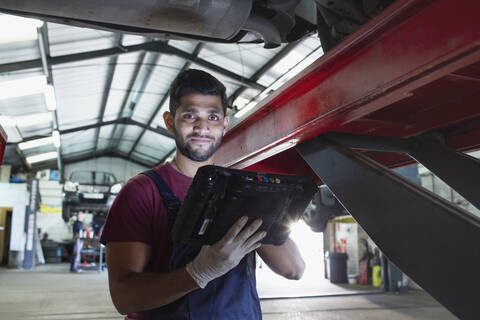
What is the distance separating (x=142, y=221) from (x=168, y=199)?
112 millimetres

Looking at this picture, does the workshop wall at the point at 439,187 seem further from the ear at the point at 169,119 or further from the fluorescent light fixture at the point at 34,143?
the fluorescent light fixture at the point at 34,143

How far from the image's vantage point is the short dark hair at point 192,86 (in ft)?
4.81

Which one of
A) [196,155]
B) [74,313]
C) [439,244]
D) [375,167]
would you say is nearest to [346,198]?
[375,167]

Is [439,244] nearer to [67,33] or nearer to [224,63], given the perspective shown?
[67,33]

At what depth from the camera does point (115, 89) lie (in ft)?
38.4

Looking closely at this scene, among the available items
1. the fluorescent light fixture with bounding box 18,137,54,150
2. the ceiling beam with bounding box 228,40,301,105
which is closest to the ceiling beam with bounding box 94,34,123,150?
the fluorescent light fixture with bounding box 18,137,54,150

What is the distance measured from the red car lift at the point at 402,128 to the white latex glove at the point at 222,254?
369 millimetres

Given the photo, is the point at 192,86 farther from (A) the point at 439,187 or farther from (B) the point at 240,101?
(B) the point at 240,101

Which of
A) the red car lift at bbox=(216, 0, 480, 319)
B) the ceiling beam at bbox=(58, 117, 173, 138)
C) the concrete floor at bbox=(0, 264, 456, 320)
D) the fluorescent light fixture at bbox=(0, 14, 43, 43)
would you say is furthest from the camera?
the ceiling beam at bbox=(58, 117, 173, 138)

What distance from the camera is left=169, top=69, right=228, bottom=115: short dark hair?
147 centimetres

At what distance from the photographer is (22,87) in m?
8.70

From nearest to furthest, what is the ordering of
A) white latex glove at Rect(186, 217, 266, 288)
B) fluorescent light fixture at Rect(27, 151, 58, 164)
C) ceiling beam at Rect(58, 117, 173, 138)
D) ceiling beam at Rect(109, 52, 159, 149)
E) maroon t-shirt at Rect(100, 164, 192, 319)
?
white latex glove at Rect(186, 217, 266, 288), maroon t-shirt at Rect(100, 164, 192, 319), ceiling beam at Rect(109, 52, 159, 149), ceiling beam at Rect(58, 117, 173, 138), fluorescent light fixture at Rect(27, 151, 58, 164)

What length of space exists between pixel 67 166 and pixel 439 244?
21503 millimetres

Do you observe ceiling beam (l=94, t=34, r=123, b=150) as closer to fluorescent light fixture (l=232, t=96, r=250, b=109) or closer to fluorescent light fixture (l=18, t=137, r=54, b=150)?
fluorescent light fixture (l=18, t=137, r=54, b=150)
